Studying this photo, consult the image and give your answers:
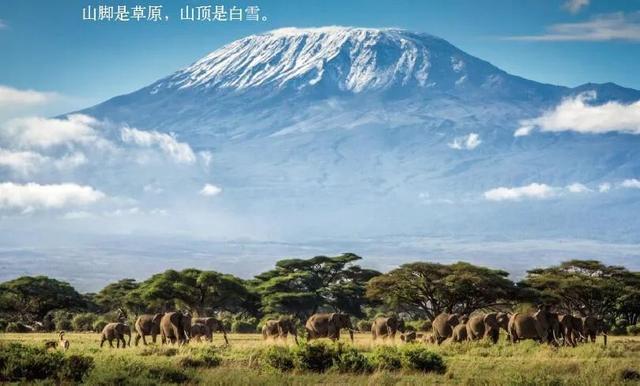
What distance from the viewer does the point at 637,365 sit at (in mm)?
24734

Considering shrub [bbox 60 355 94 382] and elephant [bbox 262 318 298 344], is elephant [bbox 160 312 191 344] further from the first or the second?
shrub [bbox 60 355 94 382]

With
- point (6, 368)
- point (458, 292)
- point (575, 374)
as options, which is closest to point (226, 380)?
point (6, 368)

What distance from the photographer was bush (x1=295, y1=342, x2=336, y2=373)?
23.5 m

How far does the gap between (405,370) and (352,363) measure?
4.20 ft

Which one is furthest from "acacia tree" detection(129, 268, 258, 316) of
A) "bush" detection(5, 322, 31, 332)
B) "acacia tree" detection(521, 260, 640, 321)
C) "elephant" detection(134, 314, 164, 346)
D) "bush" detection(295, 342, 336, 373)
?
"bush" detection(295, 342, 336, 373)

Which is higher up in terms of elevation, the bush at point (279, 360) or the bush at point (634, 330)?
the bush at point (279, 360)

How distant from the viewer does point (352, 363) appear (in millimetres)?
23438

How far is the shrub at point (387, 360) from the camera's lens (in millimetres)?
23609

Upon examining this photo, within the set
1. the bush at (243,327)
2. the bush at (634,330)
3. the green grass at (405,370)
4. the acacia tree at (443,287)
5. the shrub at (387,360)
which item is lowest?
the bush at (243,327)

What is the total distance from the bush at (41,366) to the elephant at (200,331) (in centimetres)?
1227

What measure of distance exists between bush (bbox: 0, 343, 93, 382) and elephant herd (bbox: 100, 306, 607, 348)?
1042cm

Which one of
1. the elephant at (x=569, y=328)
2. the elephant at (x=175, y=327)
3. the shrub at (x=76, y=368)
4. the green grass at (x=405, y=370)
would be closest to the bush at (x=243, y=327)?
the elephant at (x=175, y=327)

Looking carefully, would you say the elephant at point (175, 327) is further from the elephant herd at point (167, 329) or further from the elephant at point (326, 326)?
the elephant at point (326, 326)

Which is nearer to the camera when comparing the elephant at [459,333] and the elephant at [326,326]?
the elephant at [459,333]
